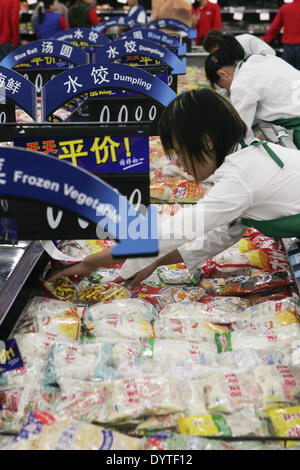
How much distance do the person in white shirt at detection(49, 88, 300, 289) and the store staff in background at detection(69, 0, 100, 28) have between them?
9.15m

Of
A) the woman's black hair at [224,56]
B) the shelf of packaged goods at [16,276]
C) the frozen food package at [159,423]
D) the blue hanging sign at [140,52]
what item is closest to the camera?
the frozen food package at [159,423]

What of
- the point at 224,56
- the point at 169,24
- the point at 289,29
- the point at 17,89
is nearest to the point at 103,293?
the point at 17,89

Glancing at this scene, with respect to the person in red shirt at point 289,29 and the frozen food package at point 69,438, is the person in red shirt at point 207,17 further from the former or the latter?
the frozen food package at point 69,438

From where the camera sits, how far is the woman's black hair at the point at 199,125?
1922mm

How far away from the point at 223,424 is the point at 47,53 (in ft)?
13.2

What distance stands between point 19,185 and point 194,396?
0.80 m

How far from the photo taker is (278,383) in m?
1.64

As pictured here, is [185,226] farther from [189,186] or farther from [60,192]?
[189,186]

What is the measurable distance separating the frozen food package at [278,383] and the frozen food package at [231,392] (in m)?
0.02

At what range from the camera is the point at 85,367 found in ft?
5.65

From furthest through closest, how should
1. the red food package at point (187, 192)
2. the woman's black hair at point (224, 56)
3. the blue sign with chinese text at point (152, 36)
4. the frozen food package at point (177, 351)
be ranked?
the blue sign with chinese text at point (152, 36) < the woman's black hair at point (224, 56) < the red food package at point (187, 192) < the frozen food package at point (177, 351)

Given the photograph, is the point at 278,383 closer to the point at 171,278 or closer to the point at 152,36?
the point at 171,278

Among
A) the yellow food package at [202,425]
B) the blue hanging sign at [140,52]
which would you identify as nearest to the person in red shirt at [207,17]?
the blue hanging sign at [140,52]

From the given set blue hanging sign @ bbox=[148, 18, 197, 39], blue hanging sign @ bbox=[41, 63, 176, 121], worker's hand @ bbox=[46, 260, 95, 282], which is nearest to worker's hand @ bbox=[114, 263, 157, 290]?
worker's hand @ bbox=[46, 260, 95, 282]
